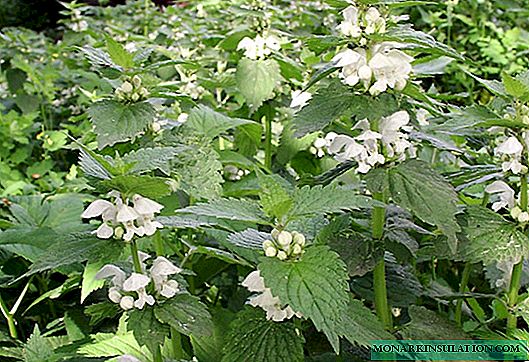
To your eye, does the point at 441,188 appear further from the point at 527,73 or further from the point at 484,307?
the point at 484,307

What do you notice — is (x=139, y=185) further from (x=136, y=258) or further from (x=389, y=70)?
(x=389, y=70)

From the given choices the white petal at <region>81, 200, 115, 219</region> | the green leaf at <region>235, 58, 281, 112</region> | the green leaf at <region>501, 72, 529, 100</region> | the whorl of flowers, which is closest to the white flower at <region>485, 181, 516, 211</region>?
the green leaf at <region>501, 72, 529, 100</region>

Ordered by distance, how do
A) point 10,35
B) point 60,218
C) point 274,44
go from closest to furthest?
point 60,218 → point 274,44 → point 10,35

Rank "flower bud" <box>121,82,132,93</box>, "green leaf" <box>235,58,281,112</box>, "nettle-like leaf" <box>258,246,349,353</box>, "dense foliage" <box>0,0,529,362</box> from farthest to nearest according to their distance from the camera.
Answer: "green leaf" <box>235,58,281,112</box>
"flower bud" <box>121,82,132,93</box>
"dense foliage" <box>0,0,529,362</box>
"nettle-like leaf" <box>258,246,349,353</box>

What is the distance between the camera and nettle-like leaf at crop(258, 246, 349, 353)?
817 millimetres

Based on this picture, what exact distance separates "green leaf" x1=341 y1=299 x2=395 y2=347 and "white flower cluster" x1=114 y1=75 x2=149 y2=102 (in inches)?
20.1

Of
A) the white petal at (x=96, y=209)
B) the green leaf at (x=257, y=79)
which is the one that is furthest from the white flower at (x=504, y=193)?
the green leaf at (x=257, y=79)

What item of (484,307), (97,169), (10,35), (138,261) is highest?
(97,169)

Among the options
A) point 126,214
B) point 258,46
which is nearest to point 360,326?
point 126,214

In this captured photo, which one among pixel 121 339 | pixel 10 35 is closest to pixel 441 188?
pixel 121 339

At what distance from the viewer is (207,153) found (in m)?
1.27

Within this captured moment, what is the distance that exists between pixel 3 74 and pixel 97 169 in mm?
2631

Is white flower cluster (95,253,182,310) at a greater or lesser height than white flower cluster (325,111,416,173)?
lesser

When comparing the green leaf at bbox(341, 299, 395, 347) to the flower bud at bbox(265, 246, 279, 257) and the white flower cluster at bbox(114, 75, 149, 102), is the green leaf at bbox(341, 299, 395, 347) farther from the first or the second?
the white flower cluster at bbox(114, 75, 149, 102)
